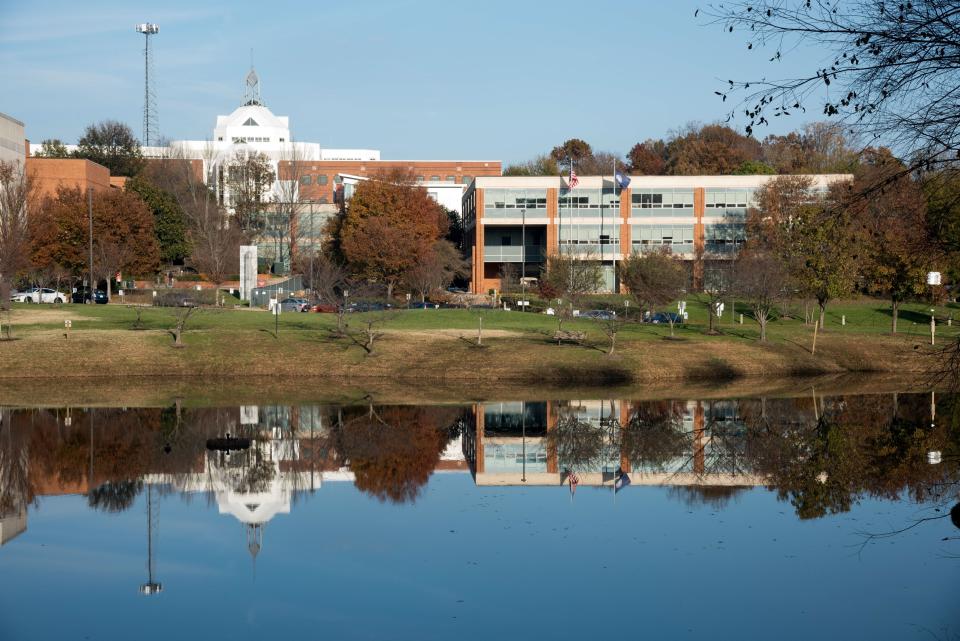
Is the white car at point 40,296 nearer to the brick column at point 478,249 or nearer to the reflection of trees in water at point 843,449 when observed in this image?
the brick column at point 478,249

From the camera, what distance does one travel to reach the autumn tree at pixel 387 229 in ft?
257

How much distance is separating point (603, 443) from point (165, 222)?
71384 mm

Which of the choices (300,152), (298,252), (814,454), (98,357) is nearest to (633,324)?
(98,357)

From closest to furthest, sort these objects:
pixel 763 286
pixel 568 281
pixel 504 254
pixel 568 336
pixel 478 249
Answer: pixel 568 336
pixel 763 286
pixel 568 281
pixel 478 249
pixel 504 254

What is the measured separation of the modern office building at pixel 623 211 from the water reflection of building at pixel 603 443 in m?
52.6

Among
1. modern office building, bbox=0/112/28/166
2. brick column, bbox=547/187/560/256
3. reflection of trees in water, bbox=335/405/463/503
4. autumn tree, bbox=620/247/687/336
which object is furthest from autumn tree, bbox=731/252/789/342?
modern office building, bbox=0/112/28/166

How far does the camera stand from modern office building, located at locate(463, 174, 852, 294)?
285 feet

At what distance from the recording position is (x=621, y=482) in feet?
71.6

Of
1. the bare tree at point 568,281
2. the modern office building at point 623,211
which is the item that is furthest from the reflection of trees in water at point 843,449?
the modern office building at point 623,211

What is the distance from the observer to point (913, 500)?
19906 mm

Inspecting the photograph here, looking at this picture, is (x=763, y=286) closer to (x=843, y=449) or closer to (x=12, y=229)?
(x=843, y=449)

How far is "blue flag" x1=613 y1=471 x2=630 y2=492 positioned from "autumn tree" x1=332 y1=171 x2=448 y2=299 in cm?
5626

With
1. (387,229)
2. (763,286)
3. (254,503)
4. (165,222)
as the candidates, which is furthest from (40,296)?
(254,503)

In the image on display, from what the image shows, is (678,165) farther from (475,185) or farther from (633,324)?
(633,324)
